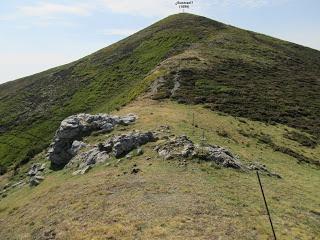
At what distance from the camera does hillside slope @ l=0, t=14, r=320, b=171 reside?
74750 millimetres

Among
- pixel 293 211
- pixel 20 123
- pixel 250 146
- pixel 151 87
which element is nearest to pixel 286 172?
pixel 250 146

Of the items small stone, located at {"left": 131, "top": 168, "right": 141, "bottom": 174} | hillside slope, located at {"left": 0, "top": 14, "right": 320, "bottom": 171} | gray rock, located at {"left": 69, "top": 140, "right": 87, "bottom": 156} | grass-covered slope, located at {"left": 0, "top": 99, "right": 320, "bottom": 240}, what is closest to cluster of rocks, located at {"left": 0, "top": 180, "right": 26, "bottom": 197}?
grass-covered slope, located at {"left": 0, "top": 99, "right": 320, "bottom": 240}

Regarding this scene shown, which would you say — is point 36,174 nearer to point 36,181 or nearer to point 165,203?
point 36,181

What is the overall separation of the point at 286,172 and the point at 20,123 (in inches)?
2938

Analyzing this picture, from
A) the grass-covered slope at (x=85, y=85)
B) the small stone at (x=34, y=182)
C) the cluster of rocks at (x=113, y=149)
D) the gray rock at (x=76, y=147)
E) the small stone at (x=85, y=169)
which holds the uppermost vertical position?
the cluster of rocks at (x=113, y=149)

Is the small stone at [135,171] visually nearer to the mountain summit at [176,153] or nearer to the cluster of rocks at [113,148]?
the mountain summit at [176,153]

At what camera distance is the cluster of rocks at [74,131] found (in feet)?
162

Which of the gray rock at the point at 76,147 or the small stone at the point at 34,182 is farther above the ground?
the gray rock at the point at 76,147

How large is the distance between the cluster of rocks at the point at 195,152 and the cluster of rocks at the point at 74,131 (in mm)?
12492

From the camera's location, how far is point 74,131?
52438mm

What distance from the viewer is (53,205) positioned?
33625 mm

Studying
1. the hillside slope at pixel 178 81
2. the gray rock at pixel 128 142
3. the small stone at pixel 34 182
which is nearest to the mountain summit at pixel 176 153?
the gray rock at pixel 128 142

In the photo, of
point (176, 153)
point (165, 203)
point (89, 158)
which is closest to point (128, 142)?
point (89, 158)

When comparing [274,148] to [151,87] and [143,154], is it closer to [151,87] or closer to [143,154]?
[143,154]
